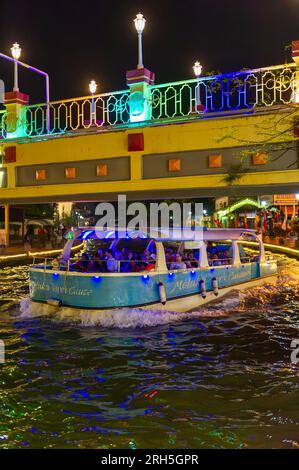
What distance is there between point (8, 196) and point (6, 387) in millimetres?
11596

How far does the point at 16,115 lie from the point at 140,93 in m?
5.13

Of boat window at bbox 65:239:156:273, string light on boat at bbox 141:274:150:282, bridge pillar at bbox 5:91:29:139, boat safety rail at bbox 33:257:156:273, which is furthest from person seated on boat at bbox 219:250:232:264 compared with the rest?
bridge pillar at bbox 5:91:29:139

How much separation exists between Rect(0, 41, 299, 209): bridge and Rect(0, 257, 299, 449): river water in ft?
13.9

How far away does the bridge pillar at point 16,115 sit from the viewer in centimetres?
1780

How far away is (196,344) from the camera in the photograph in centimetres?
1021

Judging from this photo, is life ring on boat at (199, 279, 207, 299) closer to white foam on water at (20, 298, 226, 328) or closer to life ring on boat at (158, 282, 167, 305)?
white foam on water at (20, 298, 226, 328)

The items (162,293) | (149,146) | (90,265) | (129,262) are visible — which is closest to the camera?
(162,293)

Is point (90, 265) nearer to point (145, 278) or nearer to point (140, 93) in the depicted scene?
point (145, 278)

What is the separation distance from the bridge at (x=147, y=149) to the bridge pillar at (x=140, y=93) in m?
0.03

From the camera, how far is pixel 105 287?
37.7 feet

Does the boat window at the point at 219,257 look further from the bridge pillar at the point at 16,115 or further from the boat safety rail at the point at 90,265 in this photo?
the bridge pillar at the point at 16,115

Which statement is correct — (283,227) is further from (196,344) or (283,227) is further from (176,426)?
(176,426)

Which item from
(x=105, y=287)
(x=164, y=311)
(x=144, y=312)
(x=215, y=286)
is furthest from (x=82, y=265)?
(x=215, y=286)

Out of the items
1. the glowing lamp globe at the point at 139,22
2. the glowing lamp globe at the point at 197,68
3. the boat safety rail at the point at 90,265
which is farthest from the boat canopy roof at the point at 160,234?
the glowing lamp globe at the point at 197,68
